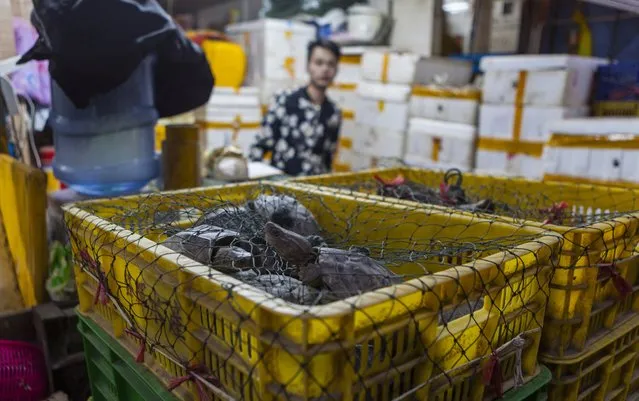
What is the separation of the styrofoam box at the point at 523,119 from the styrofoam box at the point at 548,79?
0.05 meters

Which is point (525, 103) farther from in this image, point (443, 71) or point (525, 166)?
point (443, 71)

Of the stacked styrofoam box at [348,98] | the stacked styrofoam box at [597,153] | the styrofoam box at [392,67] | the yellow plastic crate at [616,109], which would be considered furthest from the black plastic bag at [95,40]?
the stacked styrofoam box at [348,98]

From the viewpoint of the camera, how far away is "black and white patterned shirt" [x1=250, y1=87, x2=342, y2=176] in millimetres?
3545

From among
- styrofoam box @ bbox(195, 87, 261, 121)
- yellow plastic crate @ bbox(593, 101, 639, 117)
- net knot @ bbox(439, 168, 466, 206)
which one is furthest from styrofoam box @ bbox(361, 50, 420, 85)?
net knot @ bbox(439, 168, 466, 206)

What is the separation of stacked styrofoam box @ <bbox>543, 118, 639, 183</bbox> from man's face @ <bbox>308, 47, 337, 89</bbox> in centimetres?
159

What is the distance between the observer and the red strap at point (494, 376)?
97cm

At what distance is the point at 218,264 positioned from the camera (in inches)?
42.8

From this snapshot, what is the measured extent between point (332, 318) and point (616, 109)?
3321mm

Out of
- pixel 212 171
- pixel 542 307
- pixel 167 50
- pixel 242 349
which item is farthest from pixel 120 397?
pixel 212 171

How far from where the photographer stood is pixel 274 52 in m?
5.27

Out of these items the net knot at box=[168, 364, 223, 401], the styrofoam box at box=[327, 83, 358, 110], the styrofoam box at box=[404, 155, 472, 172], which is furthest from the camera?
the styrofoam box at box=[327, 83, 358, 110]

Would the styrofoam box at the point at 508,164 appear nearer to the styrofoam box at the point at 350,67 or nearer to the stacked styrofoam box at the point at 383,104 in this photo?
the stacked styrofoam box at the point at 383,104

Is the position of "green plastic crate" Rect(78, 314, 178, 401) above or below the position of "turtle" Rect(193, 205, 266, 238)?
below

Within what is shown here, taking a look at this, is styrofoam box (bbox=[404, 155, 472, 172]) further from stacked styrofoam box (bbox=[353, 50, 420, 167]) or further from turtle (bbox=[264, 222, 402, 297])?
turtle (bbox=[264, 222, 402, 297])
